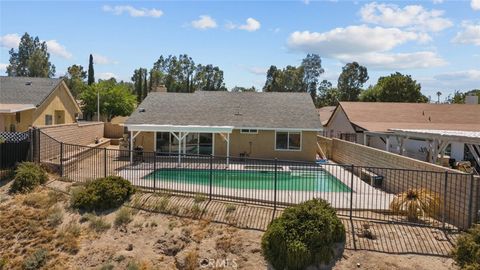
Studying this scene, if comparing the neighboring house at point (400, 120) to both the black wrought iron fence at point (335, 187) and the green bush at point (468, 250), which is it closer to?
the black wrought iron fence at point (335, 187)

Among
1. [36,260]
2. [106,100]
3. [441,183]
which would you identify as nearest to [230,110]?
[441,183]

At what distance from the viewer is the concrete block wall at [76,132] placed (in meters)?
21.1

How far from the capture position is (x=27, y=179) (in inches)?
612

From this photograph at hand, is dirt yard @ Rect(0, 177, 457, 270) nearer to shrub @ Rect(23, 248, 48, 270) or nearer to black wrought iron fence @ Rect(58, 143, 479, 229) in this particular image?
shrub @ Rect(23, 248, 48, 270)

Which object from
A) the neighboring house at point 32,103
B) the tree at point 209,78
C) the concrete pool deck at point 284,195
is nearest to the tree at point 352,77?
the tree at point 209,78

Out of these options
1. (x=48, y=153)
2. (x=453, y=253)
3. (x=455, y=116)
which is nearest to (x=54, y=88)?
(x=48, y=153)

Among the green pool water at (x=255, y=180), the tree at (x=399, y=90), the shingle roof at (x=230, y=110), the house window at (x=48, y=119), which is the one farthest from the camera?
the tree at (x=399, y=90)

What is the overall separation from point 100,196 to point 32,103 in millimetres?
16743

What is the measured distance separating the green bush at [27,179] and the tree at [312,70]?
249 ft

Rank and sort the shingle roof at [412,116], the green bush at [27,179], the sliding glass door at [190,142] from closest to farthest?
1. the green bush at [27,179]
2. the sliding glass door at [190,142]
3. the shingle roof at [412,116]

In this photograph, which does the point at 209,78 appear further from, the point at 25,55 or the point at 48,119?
the point at 48,119

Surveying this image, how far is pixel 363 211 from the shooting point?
1267 centimetres

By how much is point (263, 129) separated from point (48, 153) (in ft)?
40.2

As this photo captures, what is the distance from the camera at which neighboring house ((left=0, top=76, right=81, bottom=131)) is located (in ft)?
82.7
